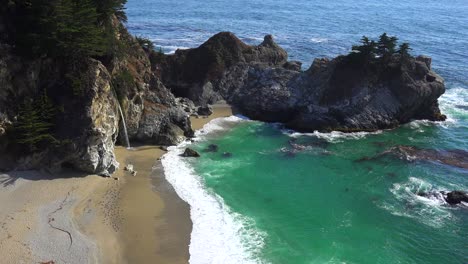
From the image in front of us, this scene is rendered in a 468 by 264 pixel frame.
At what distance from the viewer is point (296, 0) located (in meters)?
148

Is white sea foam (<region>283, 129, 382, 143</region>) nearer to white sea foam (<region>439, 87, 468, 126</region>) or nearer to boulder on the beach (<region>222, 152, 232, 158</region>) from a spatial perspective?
boulder on the beach (<region>222, 152, 232, 158</region>)

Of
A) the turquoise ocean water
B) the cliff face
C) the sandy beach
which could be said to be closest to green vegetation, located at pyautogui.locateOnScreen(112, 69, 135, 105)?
the cliff face

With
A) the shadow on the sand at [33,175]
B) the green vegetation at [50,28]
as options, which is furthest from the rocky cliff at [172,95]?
the green vegetation at [50,28]

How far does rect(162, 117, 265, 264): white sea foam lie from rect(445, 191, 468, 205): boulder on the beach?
1621cm

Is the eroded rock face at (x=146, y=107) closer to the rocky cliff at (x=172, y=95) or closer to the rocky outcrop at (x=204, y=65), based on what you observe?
the rocky cliff at (x=172, y=95)

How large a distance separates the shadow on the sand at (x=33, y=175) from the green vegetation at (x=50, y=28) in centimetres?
897

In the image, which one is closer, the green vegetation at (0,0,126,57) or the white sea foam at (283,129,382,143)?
the green vegetation at (0,0,126,57)

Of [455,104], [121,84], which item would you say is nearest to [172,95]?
[121,84]

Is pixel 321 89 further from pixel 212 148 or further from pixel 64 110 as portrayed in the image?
pixel 64 110

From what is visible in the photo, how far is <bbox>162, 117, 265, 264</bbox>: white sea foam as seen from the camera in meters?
29.0

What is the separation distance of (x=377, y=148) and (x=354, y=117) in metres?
5.65

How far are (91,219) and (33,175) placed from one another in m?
6.54

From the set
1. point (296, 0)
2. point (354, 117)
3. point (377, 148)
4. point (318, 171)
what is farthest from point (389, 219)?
point (296, 0)

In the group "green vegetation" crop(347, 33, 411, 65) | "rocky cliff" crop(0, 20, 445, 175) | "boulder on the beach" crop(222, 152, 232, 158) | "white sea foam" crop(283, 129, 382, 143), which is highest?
"green vegetation" crop(347, 33, 411, 65)
